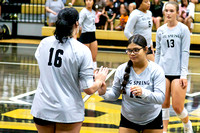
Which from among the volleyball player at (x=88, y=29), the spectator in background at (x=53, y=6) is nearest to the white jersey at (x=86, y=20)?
the volleyball player at (x=88, y=29)

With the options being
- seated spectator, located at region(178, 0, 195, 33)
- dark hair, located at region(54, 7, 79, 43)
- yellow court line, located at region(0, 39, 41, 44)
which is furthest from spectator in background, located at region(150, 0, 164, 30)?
dark hair, located at region(54, 7, 79, 43)

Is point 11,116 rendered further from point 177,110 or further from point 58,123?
point 58,123

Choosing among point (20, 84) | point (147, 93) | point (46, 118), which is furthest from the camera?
point (20, 84)

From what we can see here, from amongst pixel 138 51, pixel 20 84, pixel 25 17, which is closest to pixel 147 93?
pixel 138 51

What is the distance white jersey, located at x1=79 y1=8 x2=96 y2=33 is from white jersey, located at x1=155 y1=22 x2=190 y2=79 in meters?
3.94

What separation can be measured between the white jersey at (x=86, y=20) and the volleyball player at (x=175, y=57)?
3.93 metres

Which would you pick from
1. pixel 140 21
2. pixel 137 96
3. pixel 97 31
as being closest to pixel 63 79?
pixel 137 96

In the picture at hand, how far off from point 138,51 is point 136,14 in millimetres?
3059

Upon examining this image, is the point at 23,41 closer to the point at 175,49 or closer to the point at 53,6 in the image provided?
the point at 53,6

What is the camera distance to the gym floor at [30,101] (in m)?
6.40

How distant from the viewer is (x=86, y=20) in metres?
9.70

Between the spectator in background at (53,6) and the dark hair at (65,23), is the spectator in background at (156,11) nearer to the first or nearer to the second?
the spectator in background at (53,6)

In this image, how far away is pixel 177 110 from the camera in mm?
5703

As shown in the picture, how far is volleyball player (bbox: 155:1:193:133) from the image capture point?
5654mm
